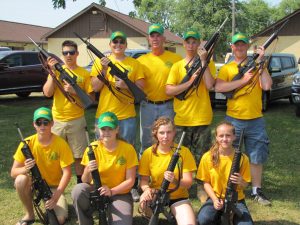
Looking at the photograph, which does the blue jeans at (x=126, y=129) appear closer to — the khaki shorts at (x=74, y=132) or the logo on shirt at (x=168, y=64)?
the khaki shorts at (x=74, y=132)

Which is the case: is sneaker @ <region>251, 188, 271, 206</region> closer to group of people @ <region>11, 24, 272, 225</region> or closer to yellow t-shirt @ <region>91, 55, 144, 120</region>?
group of people @ <region>11, 24, 272, 225</region>

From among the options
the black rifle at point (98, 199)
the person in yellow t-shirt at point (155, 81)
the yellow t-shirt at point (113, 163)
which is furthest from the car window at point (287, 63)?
the black rifle at point (98, 199)

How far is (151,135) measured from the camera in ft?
17.2

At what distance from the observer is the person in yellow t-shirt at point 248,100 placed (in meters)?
5.00

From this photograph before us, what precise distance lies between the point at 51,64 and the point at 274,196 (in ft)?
11.3

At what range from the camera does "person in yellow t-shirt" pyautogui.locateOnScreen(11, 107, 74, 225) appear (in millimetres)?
4461

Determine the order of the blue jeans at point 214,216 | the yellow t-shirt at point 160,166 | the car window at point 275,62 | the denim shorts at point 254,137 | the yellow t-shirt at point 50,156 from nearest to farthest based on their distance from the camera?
the blue jeans at point 214,216
the yellow t-shirt at point 160,166
the yellow t-shirt at point 50,156
the denim shorts at point 254,137
the car window at point 275,62

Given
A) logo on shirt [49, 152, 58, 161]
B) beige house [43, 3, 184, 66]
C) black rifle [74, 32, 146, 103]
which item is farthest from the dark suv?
beige house [43, 3, 184, 66]

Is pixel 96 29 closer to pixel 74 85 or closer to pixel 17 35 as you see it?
pixel 17 35

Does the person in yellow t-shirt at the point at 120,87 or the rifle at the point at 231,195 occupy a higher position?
the person in yellow t-shirt at the point at 120,87

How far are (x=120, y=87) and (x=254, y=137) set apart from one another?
1821mm

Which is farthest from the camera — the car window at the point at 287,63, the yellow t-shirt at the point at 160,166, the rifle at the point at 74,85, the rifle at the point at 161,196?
the car window at the point at 287,63

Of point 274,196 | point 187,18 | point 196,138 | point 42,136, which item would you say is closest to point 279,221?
point 274,196

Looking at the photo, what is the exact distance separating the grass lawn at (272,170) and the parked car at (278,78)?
41 centimetres
